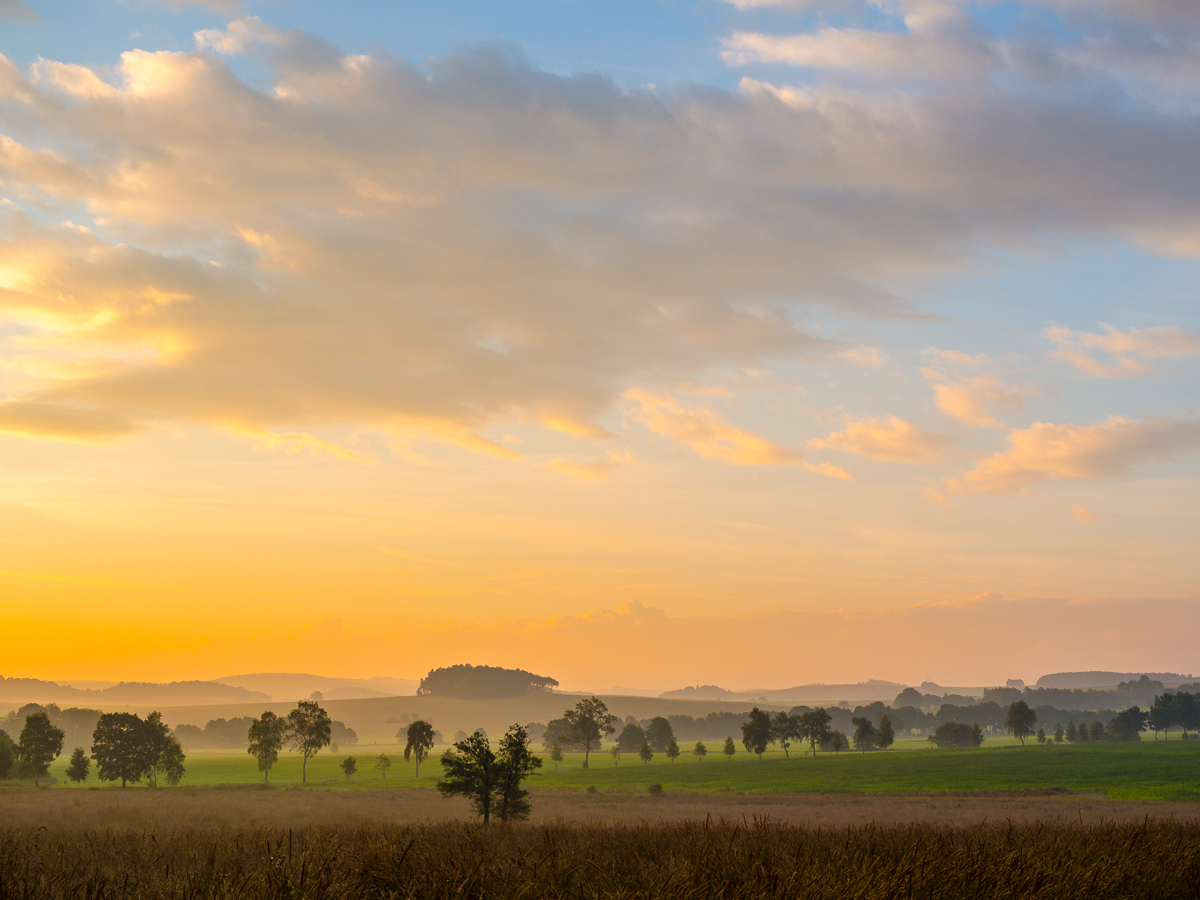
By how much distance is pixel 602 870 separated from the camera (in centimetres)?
719

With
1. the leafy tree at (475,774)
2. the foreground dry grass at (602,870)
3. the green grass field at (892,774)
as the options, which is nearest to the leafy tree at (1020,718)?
the green grass field at (892,774)

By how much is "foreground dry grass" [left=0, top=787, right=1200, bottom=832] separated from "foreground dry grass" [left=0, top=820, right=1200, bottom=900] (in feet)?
142

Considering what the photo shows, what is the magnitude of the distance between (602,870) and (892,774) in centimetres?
11427

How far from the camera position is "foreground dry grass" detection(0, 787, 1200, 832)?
5478 centimetres

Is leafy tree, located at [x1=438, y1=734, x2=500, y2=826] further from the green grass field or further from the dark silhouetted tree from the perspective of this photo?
the dark silhouetted tree

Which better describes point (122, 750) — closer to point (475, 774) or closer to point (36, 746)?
point (36, 746)

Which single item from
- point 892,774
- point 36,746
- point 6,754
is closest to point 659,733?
point 892,774

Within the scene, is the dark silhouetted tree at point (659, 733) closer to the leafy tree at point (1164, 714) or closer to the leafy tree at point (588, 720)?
the leafy tree at point (588, 720)

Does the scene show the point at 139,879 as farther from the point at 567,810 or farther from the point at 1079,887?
the point at 567,810

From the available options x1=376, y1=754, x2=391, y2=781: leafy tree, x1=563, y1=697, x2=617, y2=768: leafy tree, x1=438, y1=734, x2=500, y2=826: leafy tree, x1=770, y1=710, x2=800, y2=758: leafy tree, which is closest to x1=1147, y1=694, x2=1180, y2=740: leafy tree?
x1=770, y1=710, x2=800, y2=758: leafy tree

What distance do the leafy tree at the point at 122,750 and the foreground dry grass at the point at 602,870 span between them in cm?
11630

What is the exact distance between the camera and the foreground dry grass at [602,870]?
6.27 m

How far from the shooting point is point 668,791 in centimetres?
9638

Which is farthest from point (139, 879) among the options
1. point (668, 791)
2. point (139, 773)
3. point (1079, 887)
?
point (139, 773)
